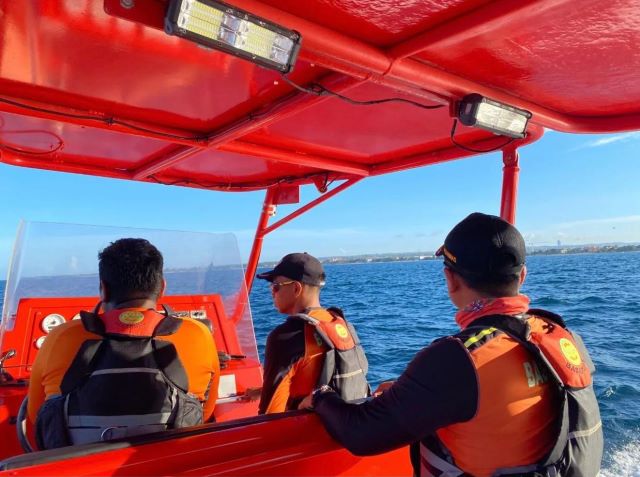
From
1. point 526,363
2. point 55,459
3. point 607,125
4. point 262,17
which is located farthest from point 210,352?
point 607,125

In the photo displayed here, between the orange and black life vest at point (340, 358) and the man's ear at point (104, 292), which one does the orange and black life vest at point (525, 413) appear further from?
the man's ear at point (104, 292)

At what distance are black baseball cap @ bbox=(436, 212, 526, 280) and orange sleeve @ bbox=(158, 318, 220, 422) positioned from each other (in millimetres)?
1013

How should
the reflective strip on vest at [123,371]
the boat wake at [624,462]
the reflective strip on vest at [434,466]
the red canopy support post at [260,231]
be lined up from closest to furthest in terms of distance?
the reflective strip on vest at [434,466] → the reflective strip on vest at [123,371] → the boat wake at [624,462] → the red canopy support post at [260,231]

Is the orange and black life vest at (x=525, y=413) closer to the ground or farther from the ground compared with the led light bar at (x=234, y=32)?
closer to the ground

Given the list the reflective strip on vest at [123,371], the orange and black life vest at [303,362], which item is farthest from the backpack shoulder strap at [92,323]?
the orange and black life vest at [303,362]

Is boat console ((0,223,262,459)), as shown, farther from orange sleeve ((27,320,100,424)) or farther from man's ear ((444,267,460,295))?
man's ear ((444,267,460,295))

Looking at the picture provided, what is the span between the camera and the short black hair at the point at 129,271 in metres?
1.86

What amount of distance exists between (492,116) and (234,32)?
1.80 m

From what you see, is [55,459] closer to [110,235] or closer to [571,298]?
[110,235]

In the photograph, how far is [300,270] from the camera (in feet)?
9.23

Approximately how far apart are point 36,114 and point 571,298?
21916mm

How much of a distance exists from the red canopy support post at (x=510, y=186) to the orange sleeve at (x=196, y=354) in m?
2.74

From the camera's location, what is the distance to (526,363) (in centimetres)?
138

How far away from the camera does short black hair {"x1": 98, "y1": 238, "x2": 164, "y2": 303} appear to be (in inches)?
73.0
